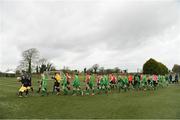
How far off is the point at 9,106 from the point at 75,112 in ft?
14.5

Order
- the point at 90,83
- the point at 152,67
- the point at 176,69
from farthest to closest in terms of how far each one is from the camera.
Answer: the point at 176,69 < the point at 152,67 < the point at 90,83

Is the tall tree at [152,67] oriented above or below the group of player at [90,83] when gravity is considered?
above

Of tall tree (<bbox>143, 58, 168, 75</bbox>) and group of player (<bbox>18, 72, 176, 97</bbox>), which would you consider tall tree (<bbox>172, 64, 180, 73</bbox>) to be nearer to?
tall tree (<bbox>143, 58, 168, 75</bbox>)

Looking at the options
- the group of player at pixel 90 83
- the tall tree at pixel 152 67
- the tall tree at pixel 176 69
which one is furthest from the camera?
the tall tree at pixel 176 69

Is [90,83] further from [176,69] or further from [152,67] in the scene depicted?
[176,69]

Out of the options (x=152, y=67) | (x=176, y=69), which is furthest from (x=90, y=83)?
(x=176, y=69)

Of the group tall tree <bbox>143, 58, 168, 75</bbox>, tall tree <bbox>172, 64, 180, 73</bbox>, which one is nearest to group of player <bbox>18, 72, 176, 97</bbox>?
tall tree <bbox>143, 58, 168, 75</bbox>

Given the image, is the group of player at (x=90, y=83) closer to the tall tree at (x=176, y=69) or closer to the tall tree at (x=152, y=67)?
the tall tree at (x=152, y=67)

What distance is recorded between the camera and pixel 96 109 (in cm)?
1806

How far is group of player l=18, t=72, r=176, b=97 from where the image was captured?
2653 cm

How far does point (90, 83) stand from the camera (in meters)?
30.1

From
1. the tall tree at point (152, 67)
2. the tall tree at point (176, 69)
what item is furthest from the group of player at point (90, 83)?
the tall tree at point (176, 69)

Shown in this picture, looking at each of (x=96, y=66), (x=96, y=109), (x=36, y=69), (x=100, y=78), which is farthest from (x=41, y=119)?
(x=96, y=66)

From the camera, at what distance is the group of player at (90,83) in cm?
2653
